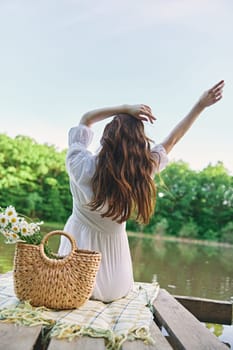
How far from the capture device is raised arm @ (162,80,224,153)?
5.25ft

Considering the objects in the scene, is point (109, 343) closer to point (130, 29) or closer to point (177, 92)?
point (130, 29)

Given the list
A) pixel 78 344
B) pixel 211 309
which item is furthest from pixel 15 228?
pixel 211 309

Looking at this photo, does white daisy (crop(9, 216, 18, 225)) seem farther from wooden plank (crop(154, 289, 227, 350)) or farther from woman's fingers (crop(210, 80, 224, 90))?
woman's fingers (crop(210, 80, 224, 90))

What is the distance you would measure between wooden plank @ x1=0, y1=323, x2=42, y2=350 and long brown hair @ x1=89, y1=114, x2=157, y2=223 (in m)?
0.48

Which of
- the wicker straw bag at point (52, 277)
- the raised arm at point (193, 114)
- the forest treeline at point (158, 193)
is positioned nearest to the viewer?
the wicker straw bag at point (52, 277)

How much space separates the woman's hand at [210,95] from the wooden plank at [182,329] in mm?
796

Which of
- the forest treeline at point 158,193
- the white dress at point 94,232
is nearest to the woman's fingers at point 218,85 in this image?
the white dress at point 94,232

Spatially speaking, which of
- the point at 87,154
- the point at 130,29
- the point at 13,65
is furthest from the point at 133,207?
the point at 13,65

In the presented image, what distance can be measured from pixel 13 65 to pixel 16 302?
1497 cm

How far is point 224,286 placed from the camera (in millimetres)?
3871

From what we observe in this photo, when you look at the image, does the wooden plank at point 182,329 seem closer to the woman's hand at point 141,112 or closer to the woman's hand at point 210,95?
the woman's hand at point 141,112

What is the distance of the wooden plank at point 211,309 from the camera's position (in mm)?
1708

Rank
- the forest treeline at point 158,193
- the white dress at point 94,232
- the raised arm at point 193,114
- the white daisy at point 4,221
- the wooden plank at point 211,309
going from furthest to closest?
the forest treeline at point 158,193 < the wooden plank at point 211,309 < the raised arm at point 193,114 < the white dress at point 94,232 < the white daisy at point 4,221

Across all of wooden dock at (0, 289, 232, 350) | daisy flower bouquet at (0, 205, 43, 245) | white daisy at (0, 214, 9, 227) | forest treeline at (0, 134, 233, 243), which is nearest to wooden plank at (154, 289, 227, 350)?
wooden dock at (0, 289, 232, 350)
